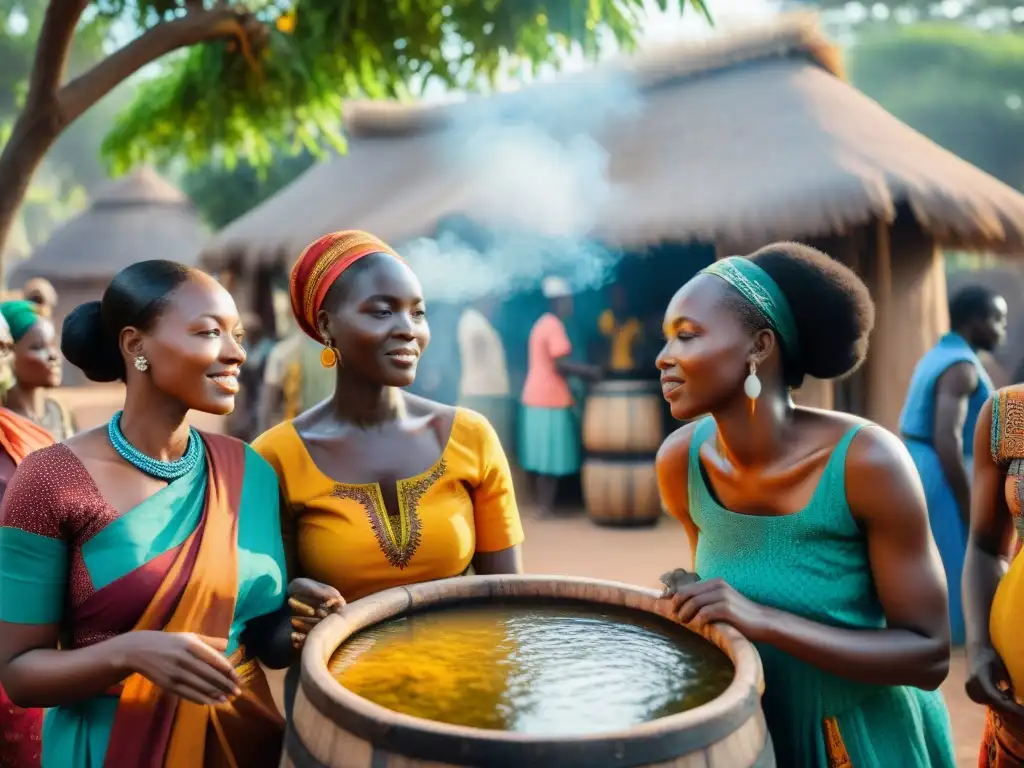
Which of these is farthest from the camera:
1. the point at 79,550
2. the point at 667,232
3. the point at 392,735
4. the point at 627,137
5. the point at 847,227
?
the point at 627,137

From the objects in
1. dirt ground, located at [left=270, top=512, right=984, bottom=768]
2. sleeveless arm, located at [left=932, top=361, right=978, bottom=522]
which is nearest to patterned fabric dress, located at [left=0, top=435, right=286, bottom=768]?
sleeveless arm, located at [left=932, top=361, right=978, bottom=522]

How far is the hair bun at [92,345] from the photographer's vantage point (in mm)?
1854

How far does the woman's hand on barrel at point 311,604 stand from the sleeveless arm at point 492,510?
1.52ft

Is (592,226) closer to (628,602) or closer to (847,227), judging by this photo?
(847,227)

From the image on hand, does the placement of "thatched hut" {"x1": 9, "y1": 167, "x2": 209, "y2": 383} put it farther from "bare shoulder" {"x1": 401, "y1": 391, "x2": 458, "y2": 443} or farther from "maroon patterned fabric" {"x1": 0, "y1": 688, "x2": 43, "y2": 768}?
"bare shoulder" {"x1": 401, "y1": 391, "x2": 458, "y2": 443}

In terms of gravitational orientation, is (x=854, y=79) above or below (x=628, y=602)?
above

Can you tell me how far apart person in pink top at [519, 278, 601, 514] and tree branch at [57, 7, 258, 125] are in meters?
3.66

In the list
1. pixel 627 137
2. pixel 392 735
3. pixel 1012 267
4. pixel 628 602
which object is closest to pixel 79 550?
pixel 392 735

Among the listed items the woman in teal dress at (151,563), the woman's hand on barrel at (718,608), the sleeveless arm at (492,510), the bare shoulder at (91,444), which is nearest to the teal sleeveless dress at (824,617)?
the woman's hand on barrel at (718,608)

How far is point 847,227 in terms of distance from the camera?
7.30 meters

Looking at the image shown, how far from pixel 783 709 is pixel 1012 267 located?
57.6ft

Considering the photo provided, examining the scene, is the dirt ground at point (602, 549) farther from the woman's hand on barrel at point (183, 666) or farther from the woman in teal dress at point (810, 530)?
the woman's hand on barrel at point (183, 666)

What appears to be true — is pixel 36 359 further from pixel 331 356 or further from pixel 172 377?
pixel 172 377

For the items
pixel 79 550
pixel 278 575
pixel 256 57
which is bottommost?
pixel 278 575
